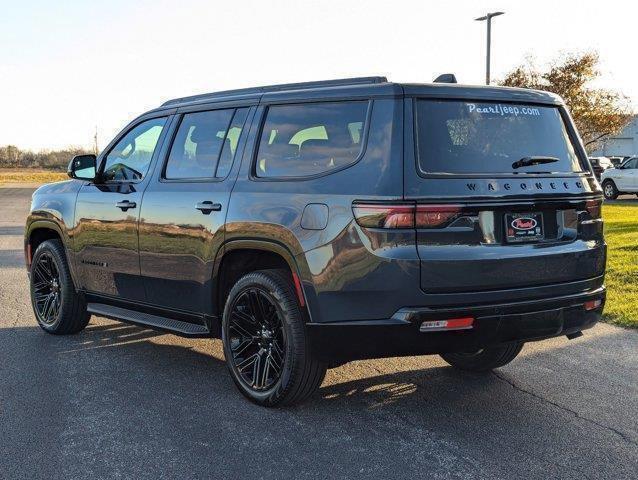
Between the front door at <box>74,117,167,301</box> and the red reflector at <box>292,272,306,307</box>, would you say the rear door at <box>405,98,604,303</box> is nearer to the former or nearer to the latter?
the red reflector at <box>292,272,306,307</box>

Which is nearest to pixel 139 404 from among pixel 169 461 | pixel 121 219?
pixel 169 461

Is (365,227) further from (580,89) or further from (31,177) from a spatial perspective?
(31,177)

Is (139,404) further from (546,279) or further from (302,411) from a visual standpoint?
(546,279)

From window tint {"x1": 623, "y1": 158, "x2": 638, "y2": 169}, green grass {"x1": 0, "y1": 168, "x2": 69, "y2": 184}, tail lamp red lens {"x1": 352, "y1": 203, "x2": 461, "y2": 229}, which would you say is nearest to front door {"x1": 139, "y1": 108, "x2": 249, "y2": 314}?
tail lamp red lens {"x1": 352, "y1": 203, "x2": 461, "y2": 229}

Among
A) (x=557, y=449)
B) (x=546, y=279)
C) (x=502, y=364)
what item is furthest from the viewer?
(x=502, y=364)

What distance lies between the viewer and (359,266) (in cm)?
400

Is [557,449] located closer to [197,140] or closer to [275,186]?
[275,186]

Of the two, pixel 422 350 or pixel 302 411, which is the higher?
pixel 422 350

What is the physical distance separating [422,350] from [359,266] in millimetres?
574

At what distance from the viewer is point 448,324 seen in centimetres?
398

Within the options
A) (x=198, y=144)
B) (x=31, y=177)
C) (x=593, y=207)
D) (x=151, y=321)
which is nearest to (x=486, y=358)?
(x=593, y=207)

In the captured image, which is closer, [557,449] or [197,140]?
[557,449]

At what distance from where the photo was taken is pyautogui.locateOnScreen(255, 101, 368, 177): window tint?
14.1 feet

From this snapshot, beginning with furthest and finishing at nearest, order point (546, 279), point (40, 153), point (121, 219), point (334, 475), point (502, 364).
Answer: point (40, 153) → point (121, 219) → point (502, 364) → point (546, 279) → point (334, 475)
